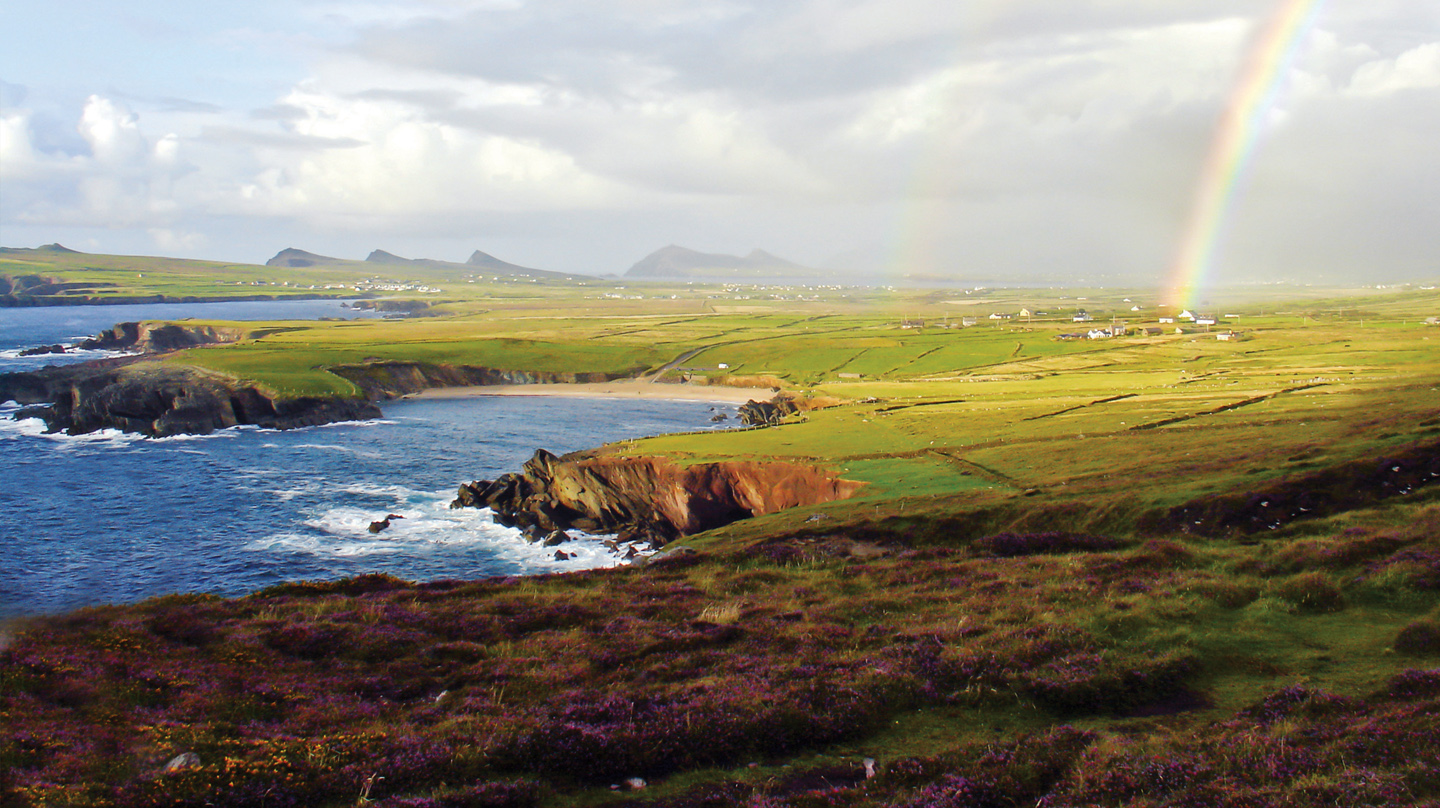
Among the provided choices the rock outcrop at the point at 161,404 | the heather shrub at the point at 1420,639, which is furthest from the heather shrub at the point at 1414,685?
the rock outcrop at the point at 161,404

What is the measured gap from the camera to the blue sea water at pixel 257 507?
53469mm

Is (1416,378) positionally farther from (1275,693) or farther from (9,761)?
(9,761)

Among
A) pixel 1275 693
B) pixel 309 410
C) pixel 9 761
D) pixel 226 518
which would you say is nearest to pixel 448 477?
pixel 226 518

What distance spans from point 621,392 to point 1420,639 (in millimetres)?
132829

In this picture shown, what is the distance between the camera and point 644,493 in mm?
64250

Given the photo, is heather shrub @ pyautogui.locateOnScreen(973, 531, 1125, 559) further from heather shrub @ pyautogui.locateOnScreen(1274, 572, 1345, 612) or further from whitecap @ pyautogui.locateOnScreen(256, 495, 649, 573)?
whitecap @ pyautogui.locateOnScreen(256, 495, 649, 573)

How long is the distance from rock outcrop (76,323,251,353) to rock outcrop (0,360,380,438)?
64.9m

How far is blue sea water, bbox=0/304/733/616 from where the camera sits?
53.5 m

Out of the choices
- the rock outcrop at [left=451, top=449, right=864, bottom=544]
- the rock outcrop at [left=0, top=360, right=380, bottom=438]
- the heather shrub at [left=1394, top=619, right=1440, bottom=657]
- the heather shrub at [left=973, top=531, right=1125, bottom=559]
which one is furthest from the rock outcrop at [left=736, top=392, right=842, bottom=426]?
the heather shrub at [left=1394, top=619, right=1440, bottom=657]

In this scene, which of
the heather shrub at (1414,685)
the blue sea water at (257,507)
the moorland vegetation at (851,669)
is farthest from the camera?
the blue sea water at (257,507)

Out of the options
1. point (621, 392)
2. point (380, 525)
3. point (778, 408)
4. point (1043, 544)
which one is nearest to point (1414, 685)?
point (1043, 544)

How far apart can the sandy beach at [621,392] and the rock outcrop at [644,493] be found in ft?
222

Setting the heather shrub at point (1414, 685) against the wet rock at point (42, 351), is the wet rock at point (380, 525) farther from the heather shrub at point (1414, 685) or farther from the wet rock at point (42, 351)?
the wet rock at point (42, 351)

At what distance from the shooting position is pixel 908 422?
79.3m
